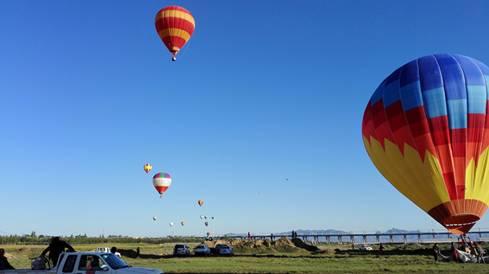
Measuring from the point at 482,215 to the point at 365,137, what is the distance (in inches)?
351

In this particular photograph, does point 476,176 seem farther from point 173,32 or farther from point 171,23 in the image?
point 171,23

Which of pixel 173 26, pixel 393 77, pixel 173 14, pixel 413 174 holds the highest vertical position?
pixel 173 14

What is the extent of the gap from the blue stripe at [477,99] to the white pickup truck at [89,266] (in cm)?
2188

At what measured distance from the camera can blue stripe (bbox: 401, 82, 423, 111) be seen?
107ft

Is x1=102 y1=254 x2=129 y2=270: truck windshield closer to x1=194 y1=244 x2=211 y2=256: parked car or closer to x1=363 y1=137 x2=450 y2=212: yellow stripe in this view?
x1=363 y1=137 x2=450 y2=212: yellow stripe

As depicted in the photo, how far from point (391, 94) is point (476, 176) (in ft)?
22.6

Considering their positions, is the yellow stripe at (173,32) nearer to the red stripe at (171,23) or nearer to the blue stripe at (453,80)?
the red stripe at (171,23)

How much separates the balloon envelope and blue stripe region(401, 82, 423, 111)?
43.6 m

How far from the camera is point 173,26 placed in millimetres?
42750

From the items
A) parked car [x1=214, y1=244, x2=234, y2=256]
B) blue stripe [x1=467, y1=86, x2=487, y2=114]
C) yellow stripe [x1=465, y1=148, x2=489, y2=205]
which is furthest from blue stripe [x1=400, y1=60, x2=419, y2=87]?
parked car [x1=214, y1=244, x2=234, y2=256]

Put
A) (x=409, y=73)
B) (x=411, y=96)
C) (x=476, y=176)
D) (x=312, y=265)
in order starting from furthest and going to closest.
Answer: (x=312, y=265), (x=409, y=73), (x=411, y=96), (x=476, y=176)

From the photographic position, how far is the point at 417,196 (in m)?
33.6

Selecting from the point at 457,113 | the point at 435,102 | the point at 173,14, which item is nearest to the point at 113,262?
the point at 435,102

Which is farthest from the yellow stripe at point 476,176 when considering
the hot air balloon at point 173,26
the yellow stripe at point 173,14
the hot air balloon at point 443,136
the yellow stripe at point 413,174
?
the yellow stripe at point 173,14
